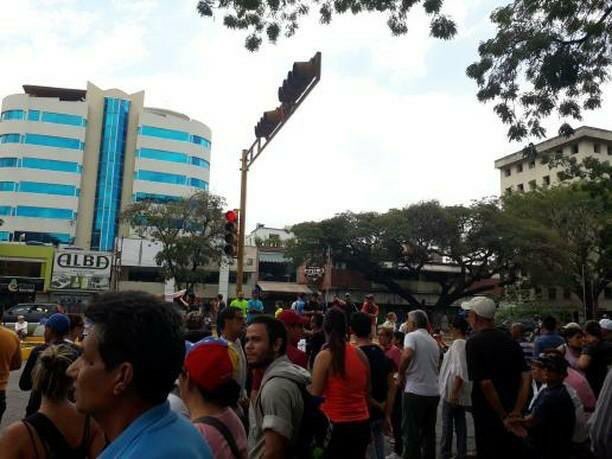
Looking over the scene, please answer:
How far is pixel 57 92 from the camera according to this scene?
62.5 m

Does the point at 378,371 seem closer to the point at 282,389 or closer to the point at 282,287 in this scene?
the point at 282,389

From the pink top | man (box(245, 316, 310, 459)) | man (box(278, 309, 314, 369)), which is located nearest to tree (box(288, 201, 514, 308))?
man (box(278, 309, 314, 369))

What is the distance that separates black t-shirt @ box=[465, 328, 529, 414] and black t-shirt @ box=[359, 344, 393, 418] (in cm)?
92

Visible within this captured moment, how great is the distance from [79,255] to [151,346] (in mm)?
44810

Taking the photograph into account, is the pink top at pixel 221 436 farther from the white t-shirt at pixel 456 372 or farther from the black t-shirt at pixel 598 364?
the black t-shirt at pixel 598 364

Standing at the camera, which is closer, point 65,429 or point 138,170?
point 65,429

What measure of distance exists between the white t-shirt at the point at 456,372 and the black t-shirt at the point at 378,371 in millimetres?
1403

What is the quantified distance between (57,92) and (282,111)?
209 ft

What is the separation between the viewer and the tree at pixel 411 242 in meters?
40.3

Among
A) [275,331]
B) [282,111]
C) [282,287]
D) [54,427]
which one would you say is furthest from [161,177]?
[54,427]

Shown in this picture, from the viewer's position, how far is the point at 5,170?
5734cm

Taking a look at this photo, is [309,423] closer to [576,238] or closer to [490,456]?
[490,456]

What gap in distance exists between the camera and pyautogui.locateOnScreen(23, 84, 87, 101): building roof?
204ft

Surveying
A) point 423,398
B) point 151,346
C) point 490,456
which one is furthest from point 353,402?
point 151,346
